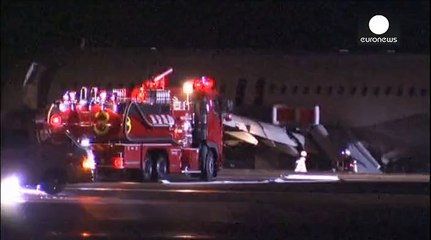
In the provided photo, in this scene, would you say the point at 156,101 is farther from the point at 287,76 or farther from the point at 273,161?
the point at 287,76

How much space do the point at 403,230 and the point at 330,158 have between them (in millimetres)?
18757

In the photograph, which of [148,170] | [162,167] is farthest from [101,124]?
[162,167]

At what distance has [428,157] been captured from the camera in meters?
33.1

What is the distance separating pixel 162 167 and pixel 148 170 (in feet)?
1.95

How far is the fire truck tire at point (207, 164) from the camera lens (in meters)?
25.8

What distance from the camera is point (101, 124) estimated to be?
24.1 m

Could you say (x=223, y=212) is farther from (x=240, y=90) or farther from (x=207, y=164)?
(x=240, y=90)

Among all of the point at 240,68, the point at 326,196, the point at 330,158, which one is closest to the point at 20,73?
the point at 240,68

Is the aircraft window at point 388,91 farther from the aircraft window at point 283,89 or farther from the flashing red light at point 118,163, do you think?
the flashing red light at point 118,163

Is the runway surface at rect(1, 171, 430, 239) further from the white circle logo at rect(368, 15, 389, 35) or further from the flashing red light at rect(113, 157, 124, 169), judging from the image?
the white circle logo at rect(368, 15, 389, 35)

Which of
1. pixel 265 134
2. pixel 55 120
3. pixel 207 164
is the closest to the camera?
pixel 55 120

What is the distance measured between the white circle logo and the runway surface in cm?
289

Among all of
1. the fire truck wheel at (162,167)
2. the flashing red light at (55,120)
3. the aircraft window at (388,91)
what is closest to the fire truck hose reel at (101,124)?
the flashing red light at (55,120)

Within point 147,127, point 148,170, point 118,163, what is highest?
point 147,127
